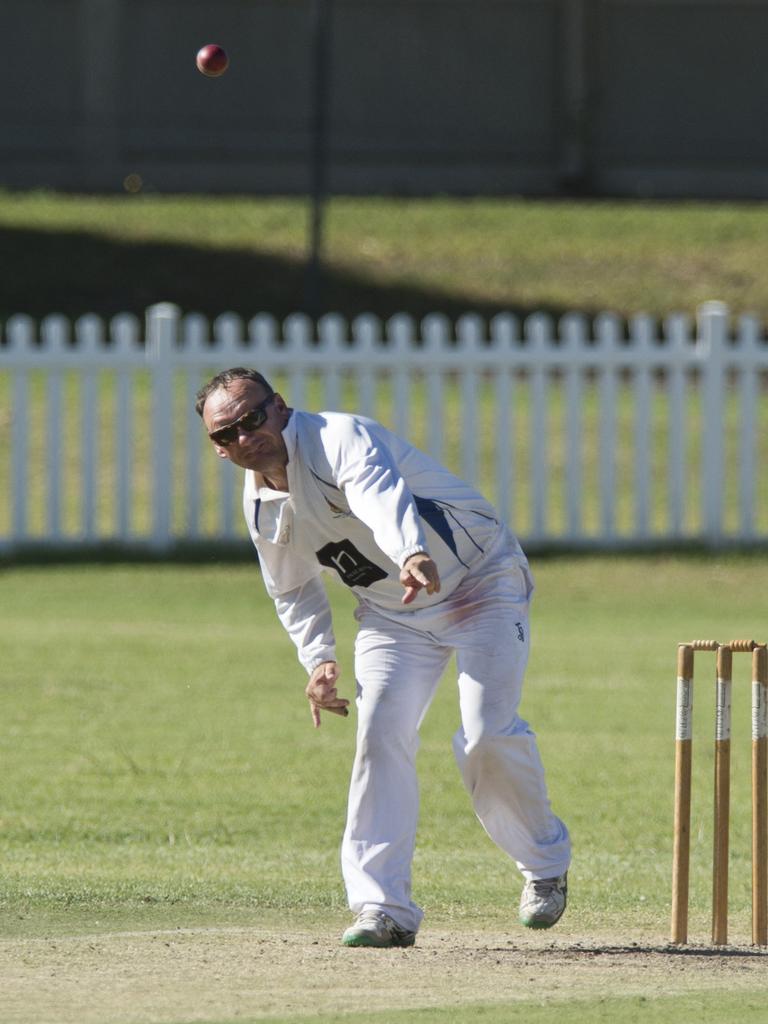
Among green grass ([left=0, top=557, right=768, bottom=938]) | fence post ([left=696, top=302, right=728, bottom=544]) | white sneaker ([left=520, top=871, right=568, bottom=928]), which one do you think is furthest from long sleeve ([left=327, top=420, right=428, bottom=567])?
fence post ([left=696, top=302, right=728, bottom=544])

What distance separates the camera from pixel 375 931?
604cm

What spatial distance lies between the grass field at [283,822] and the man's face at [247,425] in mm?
1412

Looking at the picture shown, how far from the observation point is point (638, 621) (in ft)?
43.1

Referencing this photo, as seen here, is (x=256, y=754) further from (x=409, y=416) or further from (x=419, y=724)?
(x=409, y=416)

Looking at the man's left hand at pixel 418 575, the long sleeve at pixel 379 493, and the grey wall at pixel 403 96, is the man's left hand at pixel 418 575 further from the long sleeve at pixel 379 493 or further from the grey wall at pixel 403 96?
the grey wall at pixel 403 96

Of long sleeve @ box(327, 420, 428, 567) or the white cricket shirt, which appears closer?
long sleeve @ box(327, 420, 428, 567)

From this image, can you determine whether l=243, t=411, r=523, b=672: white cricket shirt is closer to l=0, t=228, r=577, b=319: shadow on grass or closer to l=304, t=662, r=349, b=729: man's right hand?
l=304, t=662, r=349, b=729: man's right hand

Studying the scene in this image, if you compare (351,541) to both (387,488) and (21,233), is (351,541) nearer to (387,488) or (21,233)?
(387,488)

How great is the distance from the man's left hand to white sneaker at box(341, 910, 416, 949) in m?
1.05

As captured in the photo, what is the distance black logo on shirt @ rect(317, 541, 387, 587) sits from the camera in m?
6.09

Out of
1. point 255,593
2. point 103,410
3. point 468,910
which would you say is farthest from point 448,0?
point 468,910

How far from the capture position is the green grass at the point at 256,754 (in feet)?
23.9

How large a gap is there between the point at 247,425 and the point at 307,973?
4.94ft

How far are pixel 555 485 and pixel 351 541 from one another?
34.9 ft
